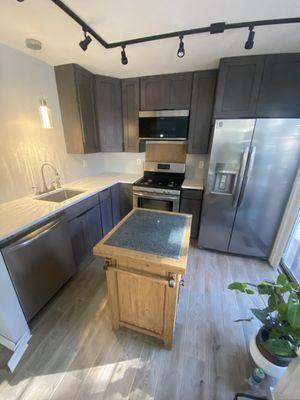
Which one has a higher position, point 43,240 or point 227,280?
point 43,240

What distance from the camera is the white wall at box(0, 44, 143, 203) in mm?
1697

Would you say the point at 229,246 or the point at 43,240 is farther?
the point at 229,246

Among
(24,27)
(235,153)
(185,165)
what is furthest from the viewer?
(185,165)

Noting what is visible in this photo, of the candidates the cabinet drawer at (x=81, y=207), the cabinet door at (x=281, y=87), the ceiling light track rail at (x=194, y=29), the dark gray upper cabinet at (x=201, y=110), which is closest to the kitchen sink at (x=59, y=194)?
the cabinet drawer at (x=81, y=207)

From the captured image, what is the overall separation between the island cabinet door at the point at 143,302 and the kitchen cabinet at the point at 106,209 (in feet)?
4.48

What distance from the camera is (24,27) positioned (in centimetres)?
138

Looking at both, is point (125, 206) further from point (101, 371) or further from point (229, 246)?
point (101, 371)

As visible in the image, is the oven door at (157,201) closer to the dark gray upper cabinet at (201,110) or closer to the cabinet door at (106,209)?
the cabinet door at (106,209)

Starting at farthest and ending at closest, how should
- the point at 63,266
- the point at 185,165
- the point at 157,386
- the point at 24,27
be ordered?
the point at 185,165
the point at 63,266
the point at 24,27
the point at 157,386

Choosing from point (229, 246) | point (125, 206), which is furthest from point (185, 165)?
point (229, 246)

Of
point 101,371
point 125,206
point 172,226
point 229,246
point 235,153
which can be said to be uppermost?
point 235,153

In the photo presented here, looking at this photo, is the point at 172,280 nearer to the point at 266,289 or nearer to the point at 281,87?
the point at 266,289

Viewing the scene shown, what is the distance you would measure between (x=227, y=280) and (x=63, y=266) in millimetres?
1913

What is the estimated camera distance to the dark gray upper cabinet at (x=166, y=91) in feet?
7.74
